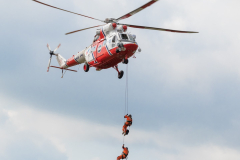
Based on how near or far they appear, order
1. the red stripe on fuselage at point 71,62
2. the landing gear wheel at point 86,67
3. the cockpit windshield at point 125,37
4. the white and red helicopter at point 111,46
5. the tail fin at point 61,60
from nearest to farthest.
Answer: the white and red helicopter at point 111,46 → the cockpit windshield at point 125,37 → the landing gear wheel at point 86,67 → the red stripe on fuselage at point 71,62 → the tail fin at point 61,60

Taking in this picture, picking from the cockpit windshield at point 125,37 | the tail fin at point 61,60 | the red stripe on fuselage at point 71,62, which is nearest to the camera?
the cockpit windshield at point 125,37

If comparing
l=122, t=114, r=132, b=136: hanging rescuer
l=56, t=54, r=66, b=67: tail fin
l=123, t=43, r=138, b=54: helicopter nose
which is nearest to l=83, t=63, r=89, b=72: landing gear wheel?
l=123, t=43, r=138, b=54: helicopter nose

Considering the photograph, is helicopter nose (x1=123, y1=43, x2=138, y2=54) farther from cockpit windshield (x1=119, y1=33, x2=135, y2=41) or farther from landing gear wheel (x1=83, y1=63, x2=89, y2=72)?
landing gear wheel (x1=83, y1=63, x2=89, y2=72)

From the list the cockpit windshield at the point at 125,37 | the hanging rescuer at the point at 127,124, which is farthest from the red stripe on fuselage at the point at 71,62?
the hanging rescuer at the point at 127,124

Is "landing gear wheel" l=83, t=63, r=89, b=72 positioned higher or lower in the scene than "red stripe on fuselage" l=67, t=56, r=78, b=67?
lower

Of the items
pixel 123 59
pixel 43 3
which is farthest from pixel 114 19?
pixel 43 3

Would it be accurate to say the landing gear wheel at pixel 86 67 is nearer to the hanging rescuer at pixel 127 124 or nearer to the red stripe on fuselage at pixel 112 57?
the red stripe on fuselage at pixel 112 57

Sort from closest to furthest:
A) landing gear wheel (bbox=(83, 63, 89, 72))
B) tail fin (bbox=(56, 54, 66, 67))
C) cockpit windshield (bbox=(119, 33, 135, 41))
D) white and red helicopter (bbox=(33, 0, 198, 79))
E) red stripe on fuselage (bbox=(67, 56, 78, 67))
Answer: white and red helicopter (bbox=(33, 0, 198, 79)), cockpit windshield (bbox=(119, 33, 135, 41)), landing gear wheel (bbox=(83, 63, 89, 72)), red stripe on fuselage (bbox=(67, 56, 78, 67)), tail fin (bbox=(56, 54, 66, 67))

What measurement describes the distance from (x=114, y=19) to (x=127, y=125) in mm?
12256

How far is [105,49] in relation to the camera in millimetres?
41562

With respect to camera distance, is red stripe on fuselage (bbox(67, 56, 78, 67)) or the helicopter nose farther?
red stripe on fuselage (bbox(67, 56, 78, 67))

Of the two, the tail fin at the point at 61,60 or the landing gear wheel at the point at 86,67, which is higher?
the tail fin at the point at 61,60

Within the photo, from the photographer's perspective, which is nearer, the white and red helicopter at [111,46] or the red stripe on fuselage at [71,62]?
the white and red helicopter at [111,46]

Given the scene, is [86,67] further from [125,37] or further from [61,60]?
[61,60]
